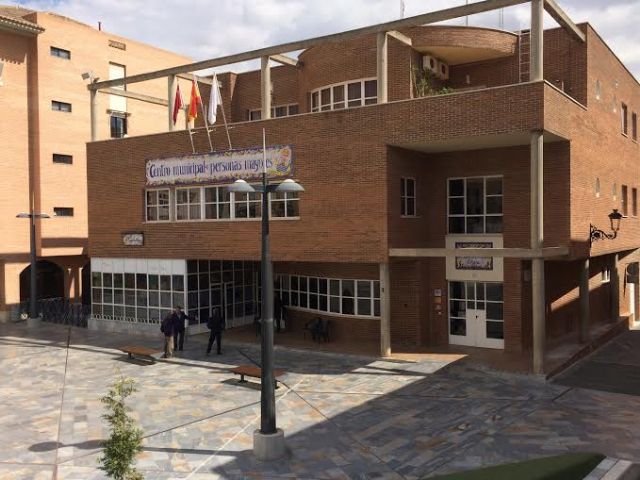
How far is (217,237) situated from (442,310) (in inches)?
337

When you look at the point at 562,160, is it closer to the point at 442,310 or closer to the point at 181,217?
the point at 442,310

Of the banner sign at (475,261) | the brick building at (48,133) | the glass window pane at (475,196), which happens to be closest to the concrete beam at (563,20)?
the glass window pane at (475,196)

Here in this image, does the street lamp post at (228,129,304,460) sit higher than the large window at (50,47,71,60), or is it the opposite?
the large window at (50,47,71,60)

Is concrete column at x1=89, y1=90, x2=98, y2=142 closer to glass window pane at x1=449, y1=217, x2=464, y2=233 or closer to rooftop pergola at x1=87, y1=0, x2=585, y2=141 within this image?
rooftop pergola at x1=87, y1=0, x2=585, y2=141

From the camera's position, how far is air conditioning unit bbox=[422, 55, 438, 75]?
21.8 meters

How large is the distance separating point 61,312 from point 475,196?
1979 cm

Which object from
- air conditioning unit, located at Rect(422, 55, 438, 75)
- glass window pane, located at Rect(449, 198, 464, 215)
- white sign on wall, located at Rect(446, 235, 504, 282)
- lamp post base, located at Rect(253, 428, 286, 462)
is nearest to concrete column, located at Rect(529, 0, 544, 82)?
air conditioning unit, located at Rect(422, 55, 438, 75)

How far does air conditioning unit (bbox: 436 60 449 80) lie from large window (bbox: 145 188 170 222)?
11262 mm

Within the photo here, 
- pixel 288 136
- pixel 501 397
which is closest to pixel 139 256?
pixel 288 136

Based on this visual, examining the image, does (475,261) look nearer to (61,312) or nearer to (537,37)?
(537,37)

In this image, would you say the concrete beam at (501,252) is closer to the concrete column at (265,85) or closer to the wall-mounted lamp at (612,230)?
the wall-mounted lamp at (612,230)

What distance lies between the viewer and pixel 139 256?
25.5 metres

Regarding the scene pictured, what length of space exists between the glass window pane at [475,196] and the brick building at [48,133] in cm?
1862

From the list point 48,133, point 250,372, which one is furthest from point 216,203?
point 48,133
